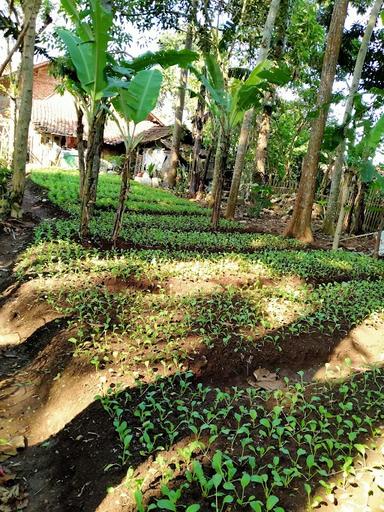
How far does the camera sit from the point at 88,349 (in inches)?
152

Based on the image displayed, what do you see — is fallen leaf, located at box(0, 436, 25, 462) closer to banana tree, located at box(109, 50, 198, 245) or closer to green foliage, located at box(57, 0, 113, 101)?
banana tree, located at box(109, 50, 198, 245)

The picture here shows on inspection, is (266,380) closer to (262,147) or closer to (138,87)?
(138,87)

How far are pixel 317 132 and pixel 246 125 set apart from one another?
2.79m

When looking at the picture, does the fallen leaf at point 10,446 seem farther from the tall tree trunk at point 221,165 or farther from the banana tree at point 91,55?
the tall tree trunk at point 221,165

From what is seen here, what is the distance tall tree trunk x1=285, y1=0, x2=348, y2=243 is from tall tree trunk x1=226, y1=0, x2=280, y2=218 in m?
2.02

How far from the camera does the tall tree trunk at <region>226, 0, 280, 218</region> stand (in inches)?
428

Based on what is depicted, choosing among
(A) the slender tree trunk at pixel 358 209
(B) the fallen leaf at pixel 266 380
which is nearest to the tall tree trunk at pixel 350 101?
(A) the slender tree trunk at pixel 358 209

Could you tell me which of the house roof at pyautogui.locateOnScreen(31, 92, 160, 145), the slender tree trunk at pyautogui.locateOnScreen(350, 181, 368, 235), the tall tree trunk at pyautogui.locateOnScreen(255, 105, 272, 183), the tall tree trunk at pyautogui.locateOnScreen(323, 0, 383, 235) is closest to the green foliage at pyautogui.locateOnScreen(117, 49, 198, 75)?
the tall tree trunk at pyautogui.locateOnScreen(323, 0, 383, 235)

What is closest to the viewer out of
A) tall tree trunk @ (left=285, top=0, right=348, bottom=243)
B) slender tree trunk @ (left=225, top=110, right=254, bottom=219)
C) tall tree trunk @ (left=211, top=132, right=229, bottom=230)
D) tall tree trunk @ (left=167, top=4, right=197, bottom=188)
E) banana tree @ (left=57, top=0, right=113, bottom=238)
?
banana tree @ (left=57, top=0, right=113, bottom=238)

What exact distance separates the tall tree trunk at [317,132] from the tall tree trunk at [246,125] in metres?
2.02

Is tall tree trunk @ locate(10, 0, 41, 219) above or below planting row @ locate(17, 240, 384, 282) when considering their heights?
above

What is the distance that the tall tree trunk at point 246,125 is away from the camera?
10859mm

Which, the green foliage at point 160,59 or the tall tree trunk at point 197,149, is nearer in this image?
the green foliage at point 160,59

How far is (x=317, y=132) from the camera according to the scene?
948cm
